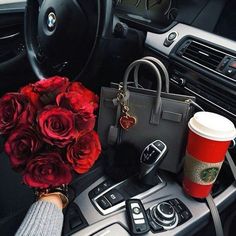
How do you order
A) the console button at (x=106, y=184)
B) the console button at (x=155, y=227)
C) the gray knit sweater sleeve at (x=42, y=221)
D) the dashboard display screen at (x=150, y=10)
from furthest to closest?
the dashboard display screen at (x=150, y=10), the console button at (x=106, y=184), the console button at (x=155, y=227), the gray knit sweater sleeve at (x=42, y=221)

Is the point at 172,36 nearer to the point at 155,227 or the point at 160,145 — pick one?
the point at 160,145

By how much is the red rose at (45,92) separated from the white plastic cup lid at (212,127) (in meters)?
0.30

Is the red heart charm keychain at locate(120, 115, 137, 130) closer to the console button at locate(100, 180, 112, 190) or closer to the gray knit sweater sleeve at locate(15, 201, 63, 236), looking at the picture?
the console button at locate(100, 180, 112, 190)

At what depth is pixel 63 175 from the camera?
26.8 inches

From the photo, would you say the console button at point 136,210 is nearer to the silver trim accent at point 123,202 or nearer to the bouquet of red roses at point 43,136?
the silver trim accent at point 123,202

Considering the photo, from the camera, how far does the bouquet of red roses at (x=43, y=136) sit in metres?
0.65

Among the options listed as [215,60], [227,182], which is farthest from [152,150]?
[215,60]

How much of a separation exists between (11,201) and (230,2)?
97 cm

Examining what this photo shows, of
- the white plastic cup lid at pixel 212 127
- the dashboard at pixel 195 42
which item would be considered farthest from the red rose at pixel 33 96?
the dashboard at pixel 195 42

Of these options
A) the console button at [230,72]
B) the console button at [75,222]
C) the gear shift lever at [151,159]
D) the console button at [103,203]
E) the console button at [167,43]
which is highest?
the console button at [230,72]

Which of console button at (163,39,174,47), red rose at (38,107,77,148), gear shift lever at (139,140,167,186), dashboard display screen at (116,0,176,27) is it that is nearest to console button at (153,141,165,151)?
gear shift lever at (139,140,167,186)

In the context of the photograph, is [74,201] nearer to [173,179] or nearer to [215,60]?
[173,179]

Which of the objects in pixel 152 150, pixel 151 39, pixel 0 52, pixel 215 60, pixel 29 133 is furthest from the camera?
pixel 0 52

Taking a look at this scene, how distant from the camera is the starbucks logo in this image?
0.72 meters
